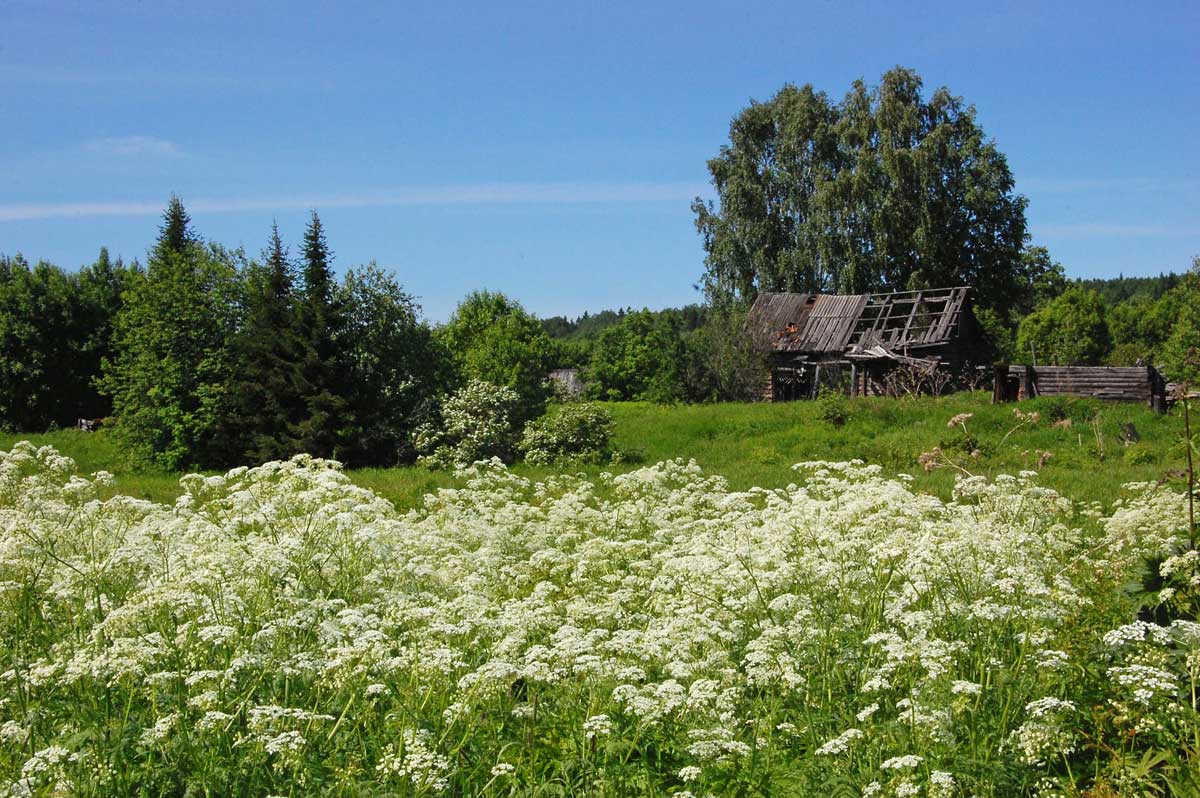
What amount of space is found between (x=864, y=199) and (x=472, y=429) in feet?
108

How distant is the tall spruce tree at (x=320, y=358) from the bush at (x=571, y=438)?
506cm

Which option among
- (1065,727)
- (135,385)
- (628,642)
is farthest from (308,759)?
(135,385)

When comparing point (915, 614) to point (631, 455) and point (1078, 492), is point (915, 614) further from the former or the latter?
point (631, 455)

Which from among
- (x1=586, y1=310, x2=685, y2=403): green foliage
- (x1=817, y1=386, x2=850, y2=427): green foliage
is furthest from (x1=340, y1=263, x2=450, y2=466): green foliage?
(x1=586, y1=310, x2=685, y2=403): green foliage

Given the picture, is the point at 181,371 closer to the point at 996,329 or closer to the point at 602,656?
the point at 602,656

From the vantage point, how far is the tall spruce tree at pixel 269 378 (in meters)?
25.0

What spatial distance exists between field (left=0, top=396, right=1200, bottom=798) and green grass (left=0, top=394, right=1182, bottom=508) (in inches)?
306

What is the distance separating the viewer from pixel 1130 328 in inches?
3647

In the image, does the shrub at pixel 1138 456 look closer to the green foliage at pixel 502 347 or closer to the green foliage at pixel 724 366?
the green foliage at pixel 502 347

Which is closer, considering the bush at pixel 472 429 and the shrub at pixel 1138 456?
the shrub at pixel 1138 456

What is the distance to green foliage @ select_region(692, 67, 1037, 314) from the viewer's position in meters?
49.5

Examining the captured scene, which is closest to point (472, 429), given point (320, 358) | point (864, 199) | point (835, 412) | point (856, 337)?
point (320, 358)

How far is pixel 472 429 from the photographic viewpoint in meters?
23.9

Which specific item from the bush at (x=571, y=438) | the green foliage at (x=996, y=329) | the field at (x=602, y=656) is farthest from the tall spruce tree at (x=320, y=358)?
the green foliage at (x=996, y=329)
